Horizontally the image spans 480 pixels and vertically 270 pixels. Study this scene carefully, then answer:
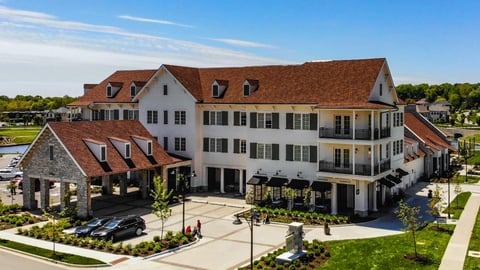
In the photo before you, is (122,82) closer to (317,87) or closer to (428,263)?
(317,87)

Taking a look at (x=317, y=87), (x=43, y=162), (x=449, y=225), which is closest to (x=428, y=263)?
(x=449, y=225)

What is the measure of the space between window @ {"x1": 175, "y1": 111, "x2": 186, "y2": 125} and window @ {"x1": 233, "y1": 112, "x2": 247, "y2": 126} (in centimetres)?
566

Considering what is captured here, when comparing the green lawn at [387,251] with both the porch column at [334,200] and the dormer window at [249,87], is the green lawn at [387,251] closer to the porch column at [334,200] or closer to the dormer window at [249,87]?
the porch column at [334,200]

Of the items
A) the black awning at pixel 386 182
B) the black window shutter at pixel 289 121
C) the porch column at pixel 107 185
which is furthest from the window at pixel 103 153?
the black awning at pixel 386 182

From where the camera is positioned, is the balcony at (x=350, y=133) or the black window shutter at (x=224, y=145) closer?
the balcony at (x=350, y=133)

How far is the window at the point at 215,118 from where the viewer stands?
162ft

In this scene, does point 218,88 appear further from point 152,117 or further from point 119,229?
point 119,229

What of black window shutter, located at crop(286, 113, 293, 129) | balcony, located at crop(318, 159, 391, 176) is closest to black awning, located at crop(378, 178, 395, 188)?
balcony, located at crop(318, 159, 391, 176)

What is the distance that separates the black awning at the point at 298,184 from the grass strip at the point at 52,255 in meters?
19.1

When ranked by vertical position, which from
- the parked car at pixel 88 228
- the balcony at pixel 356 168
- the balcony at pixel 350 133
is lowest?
the parked car at pixel 88 228

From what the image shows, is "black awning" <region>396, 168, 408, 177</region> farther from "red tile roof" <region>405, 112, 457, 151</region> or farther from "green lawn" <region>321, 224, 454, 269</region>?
"red tile roof" <region>405, 112, 457, 151</region>

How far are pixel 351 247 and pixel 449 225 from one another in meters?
9.88

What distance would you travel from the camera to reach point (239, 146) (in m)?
48.7

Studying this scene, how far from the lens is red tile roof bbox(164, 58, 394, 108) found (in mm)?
42219
